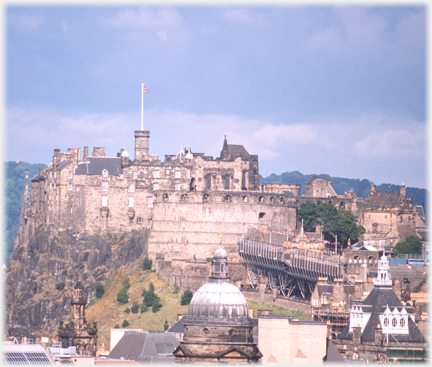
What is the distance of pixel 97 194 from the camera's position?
422ft

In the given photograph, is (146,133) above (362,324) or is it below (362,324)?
above

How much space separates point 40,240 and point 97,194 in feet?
23.8

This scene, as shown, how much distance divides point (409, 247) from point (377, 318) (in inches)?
1547

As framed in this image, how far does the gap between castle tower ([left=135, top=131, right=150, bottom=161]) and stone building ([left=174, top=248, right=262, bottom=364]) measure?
207 ft

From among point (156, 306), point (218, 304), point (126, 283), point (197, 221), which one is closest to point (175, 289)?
point (156, 306)

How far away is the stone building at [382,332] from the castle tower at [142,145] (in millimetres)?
43016

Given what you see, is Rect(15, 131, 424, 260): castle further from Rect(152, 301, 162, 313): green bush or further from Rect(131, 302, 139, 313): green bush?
Rect(152, 301, 162, 313): green bush

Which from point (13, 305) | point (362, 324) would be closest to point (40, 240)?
point (13, 305)

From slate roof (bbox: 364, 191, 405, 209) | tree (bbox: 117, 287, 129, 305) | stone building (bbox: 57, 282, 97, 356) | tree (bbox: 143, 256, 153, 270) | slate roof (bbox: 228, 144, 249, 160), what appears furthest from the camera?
slate roof (bbox: 364, 191, 405, 209)

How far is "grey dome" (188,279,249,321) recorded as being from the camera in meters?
67.1

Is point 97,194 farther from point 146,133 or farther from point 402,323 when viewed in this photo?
point 402,323

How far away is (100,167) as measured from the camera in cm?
12962

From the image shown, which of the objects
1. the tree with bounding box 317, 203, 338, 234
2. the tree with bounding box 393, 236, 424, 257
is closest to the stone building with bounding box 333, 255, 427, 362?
the tree with bounding box 393, 236, 424, 257

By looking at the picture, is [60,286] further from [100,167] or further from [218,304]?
[218,304]
